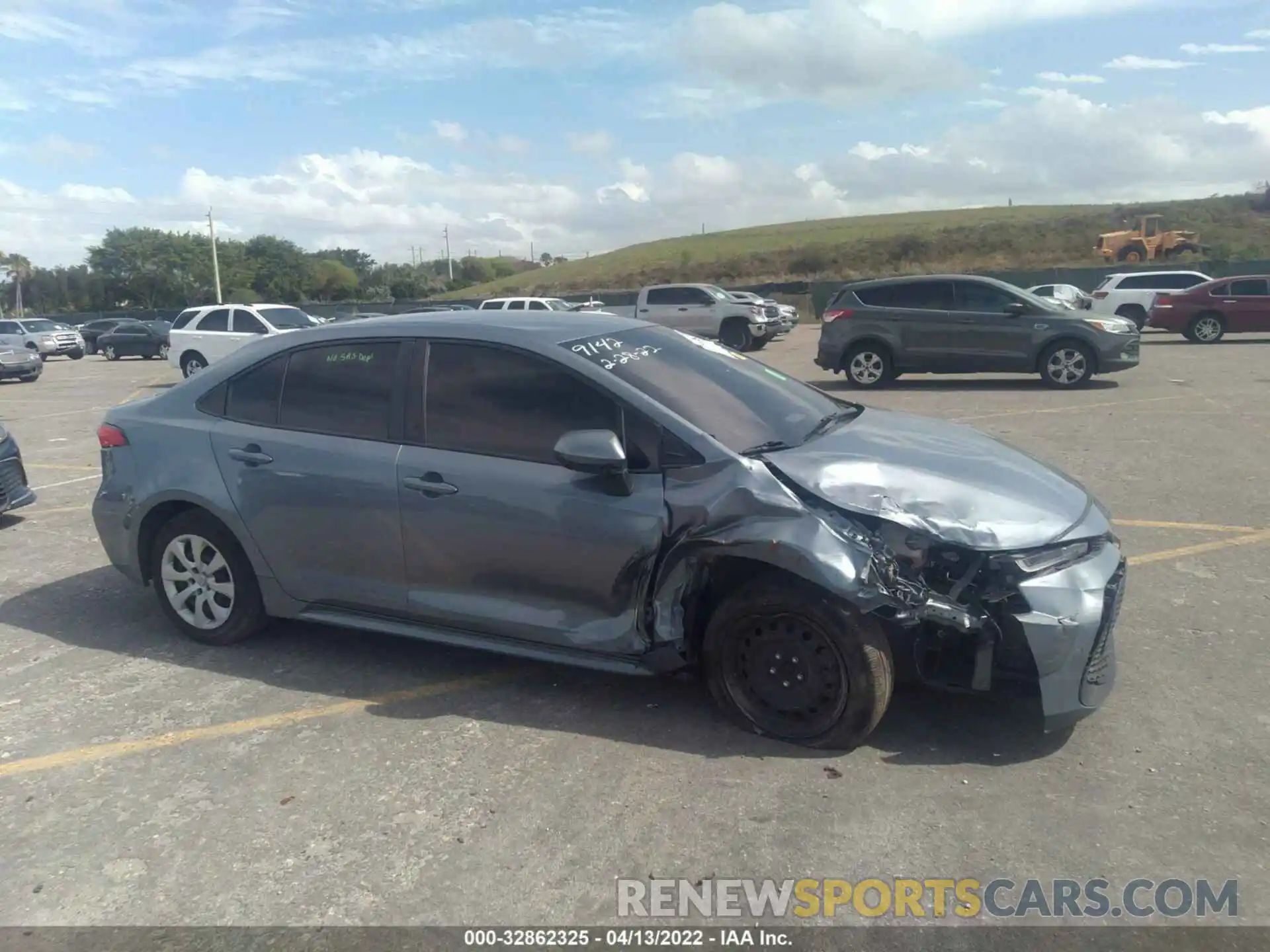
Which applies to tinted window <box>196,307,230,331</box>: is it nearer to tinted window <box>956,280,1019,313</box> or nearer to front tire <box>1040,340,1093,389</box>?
tinted window <box>956,280,1019,313</box>

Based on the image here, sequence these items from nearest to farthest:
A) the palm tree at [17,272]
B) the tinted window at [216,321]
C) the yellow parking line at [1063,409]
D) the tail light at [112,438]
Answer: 1. the tail light at [112,438]
2. the yellow parking line at [1063,409]
3. the tinted window at [216,321]
4. the palm tree at [17,272]

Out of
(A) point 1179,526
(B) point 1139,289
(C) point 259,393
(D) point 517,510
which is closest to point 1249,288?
(B) point 1139,289

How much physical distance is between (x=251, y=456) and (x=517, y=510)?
1545mm

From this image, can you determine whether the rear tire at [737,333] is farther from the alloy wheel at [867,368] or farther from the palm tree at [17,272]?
the palm tree at [17,272]

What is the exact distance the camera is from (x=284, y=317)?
21.6 m

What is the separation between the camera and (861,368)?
647 inches

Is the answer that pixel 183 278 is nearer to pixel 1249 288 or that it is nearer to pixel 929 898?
pixel 1249 288

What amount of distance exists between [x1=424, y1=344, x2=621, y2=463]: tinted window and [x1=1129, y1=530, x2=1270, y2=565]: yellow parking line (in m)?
3.72

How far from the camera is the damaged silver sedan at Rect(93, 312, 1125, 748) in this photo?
379 centimetres

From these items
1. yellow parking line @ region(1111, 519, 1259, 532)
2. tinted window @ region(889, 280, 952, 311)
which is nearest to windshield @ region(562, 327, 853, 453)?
yellow parking line @ region(1111, 519, 1259, 532)

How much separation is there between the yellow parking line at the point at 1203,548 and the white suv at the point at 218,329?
18.5m

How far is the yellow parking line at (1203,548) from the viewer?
6.17 m

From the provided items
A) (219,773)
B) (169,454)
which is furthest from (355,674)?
(169,454)

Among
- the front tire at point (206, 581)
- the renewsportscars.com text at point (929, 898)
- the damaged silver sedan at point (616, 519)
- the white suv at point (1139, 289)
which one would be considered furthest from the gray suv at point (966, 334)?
the renewsportscars.com text at point (929, 898)
